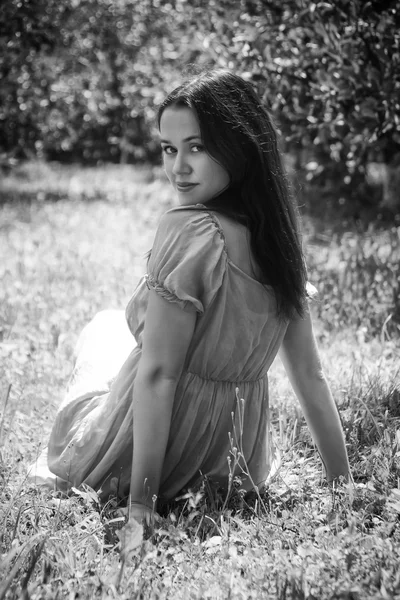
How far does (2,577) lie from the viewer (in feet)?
5.72

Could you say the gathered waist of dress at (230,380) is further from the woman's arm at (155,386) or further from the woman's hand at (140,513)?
the woman's hand at (140,513)

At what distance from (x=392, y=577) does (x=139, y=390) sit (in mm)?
862

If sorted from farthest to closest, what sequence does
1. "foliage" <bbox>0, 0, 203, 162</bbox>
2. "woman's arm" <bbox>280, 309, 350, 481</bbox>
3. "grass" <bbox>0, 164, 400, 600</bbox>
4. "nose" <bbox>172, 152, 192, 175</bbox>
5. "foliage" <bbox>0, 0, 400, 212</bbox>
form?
"foliage" <bbox>0, 0, 203, 162</bbox>
"foliage" <bbox>0, 0, 400, 212</bbox>
"woman's arm" <bbox>280, 309, 350, 481</bbox>
"nose" <bbox>172, 152, 192, 175</bbox>
"grass" <bbox>0, 164, 400, 600</bbox>

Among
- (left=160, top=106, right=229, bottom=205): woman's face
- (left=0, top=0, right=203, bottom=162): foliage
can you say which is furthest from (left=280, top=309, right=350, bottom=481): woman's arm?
(left=0, top=0, right=203, bottom=162): foliage

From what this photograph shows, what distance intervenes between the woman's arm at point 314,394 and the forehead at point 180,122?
730mm

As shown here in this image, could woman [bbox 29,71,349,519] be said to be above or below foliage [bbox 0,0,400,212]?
below

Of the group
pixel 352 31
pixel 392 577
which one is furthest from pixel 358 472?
pixel 352 31

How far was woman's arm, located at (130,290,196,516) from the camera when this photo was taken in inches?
79.5

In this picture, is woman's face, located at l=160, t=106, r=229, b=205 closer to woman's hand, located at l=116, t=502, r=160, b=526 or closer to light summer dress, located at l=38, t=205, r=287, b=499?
light summer dress, located at l=38, t=205, r=287, b=499

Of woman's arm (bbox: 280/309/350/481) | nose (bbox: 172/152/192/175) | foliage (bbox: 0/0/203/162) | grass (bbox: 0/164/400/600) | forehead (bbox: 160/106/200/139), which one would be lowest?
grass (bbox: 0/164/400/600)

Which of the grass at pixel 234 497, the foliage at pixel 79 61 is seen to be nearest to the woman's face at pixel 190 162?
the grass at pixel 234 497

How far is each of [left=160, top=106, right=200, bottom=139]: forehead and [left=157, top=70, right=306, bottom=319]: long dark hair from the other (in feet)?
0.06

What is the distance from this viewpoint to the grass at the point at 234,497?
178 cm

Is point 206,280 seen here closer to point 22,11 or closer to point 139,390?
point 139,390
